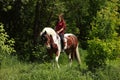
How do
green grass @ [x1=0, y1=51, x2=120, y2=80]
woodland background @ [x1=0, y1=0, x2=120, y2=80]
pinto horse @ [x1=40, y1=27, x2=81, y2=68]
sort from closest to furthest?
green grass @ [x1=0, y1=51, x2=120, y2=80]
woodland background @ [x1=0, y1=0, x2=120, y2=80]
pinto horse @ [x1=40, y1=27, x2=81, y2=68]

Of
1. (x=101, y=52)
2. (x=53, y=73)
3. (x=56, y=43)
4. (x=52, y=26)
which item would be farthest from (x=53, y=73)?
(x=52, y=26)

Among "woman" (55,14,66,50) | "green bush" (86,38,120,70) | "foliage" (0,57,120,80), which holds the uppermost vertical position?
"woman" (55,14,66,50)

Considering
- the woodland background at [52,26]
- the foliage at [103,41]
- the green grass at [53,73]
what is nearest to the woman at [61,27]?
the woodland background at [52,26]

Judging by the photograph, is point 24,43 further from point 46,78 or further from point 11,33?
point 46,78

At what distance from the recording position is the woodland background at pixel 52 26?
1745cm

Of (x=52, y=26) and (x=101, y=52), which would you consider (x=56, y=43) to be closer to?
(x=101, y=52)

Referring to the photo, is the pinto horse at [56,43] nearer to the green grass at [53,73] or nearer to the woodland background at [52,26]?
the woodland background at [52,26]

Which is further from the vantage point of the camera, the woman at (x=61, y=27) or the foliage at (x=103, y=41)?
the woman at (x=61, y=27)

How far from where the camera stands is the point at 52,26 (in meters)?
24.7

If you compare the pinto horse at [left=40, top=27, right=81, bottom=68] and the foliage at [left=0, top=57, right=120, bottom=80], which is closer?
the foliage at [left=0, top=57, right=120, bottom=80]

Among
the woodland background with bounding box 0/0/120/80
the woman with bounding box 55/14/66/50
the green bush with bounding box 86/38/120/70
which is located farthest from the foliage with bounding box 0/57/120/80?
the woman with bounding box 55/14/66/50

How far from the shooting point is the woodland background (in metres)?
17.5

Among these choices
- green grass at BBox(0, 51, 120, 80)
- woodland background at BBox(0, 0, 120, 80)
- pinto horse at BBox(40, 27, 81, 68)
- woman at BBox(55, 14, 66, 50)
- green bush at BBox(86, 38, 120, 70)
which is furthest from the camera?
woman at BBox(55, 14, 66, 50)

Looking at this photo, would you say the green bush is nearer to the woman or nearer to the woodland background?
the woodland background
